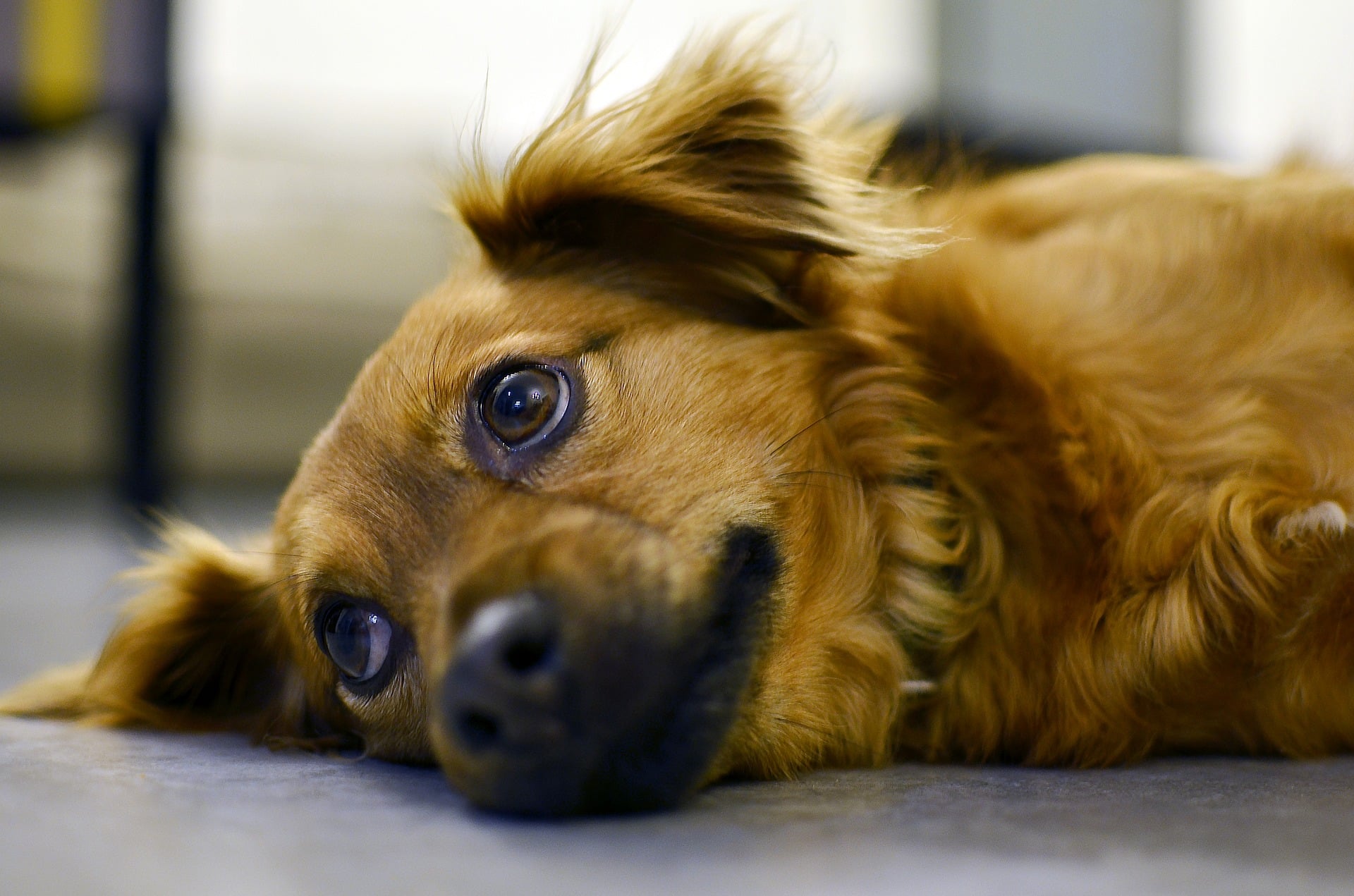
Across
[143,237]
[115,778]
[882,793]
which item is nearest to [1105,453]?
[882,793]

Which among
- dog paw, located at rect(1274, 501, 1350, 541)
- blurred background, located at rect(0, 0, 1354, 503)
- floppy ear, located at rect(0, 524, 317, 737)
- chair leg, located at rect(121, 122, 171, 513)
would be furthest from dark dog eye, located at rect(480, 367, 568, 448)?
chair leg, located at rect(121, 122, 171, 513)

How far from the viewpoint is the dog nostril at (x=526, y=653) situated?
0.96 m

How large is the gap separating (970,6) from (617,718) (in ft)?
21.8

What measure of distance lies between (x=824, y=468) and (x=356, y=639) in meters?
0.61

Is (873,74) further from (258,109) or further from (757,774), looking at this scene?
(757,774)

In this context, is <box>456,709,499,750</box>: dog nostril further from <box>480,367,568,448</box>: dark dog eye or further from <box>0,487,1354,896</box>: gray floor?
<box>480,367,568,448</box>: dark dog eye

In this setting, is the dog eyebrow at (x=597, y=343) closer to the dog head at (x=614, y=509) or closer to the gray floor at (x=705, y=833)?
the dog head at (x=614, y=509)

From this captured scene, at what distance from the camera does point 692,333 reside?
145 centimetres

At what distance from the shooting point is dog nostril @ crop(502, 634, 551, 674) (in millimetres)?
955

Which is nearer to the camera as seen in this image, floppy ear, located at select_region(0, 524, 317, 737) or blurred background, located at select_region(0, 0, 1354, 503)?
floppy ear, located at select_region(0, 524, 317, 737)

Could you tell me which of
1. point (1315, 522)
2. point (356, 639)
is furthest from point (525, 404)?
point (1315, 522)

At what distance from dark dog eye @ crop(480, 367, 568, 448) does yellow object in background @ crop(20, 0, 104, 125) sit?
3.00 m

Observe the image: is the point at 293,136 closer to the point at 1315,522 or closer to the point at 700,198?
the point at 700,198

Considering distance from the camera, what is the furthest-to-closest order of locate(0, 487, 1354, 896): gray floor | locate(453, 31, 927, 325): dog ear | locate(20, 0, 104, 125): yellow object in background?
locate(20, 0, 104, 125): yellow object in background < locate(453, 31, 927, 325): dog ear < locate(0, 487, 1354, 896): gray floor
